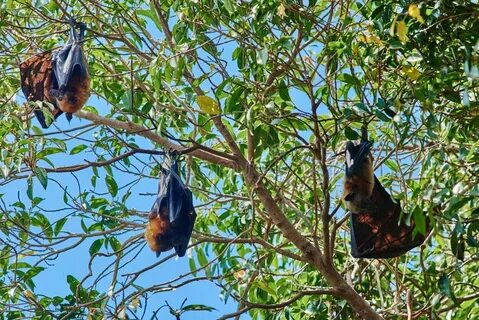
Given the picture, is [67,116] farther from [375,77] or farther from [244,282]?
[375,77]

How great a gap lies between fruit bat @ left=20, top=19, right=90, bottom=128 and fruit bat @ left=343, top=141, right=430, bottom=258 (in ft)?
4.58

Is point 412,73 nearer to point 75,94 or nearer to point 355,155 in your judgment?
point 355,155

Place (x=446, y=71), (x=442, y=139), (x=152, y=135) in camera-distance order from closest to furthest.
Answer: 1. (x=446, y=71)
2. (x=442, y=139)
3. (x=152, y=135)

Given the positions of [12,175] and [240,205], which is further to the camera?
[240,205]

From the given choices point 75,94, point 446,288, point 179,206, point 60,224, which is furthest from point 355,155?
point 60,224

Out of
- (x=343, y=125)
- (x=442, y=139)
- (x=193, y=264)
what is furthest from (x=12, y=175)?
(x=442, y=139)

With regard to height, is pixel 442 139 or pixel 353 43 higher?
pixel 353 43

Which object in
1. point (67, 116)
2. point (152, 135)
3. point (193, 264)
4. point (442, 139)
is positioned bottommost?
point (442, 139)

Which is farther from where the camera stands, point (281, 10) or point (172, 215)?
point (172, 215)

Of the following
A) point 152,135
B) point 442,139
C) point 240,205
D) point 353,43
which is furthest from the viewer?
point 240,205

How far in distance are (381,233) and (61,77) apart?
174cm

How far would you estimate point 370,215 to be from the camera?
13.6 ft

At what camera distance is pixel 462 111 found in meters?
3.74

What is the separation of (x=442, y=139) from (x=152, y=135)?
150 cm
